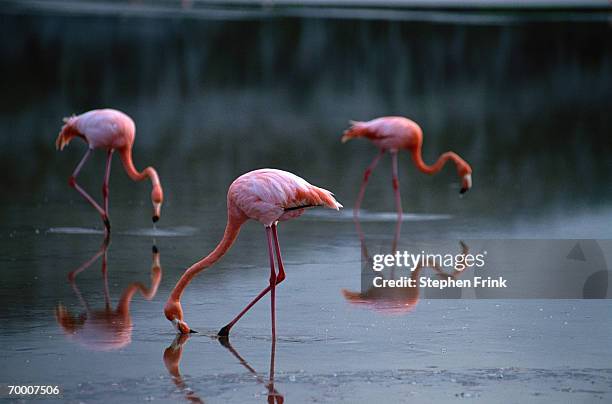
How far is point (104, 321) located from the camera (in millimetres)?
8023

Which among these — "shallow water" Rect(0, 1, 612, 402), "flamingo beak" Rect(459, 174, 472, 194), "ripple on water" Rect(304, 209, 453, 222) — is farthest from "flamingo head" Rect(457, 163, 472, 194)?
"ripple on water" Rect(304, 209, 453, 222)

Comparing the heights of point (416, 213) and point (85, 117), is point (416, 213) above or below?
below

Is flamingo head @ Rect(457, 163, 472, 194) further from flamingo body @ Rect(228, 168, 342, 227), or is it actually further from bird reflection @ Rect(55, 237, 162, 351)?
flamingo body @ Rect(228, 168, 342, 227)

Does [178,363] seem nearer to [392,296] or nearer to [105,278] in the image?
[392,296]

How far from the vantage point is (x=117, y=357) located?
7.10 metres

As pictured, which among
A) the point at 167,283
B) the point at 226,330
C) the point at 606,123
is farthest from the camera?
the point at 606,123

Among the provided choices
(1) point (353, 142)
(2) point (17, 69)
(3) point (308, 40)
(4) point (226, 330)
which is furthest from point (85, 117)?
(3) point (308, 40)

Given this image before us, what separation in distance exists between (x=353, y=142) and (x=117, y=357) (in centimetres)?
1305

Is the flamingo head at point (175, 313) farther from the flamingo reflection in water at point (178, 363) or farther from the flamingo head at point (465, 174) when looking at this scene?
the flamingo head at point (465, 174)

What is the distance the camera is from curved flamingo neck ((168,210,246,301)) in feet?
25.0

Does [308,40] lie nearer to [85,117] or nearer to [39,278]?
[85,117]

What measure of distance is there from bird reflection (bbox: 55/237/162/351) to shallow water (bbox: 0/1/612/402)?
0.03 meters

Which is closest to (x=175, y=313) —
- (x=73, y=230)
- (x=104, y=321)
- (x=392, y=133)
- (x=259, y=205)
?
(x=104, y=321)

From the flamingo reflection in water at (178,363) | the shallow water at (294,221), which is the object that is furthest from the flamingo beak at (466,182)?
the flamingo reflection in water at (178,363)
